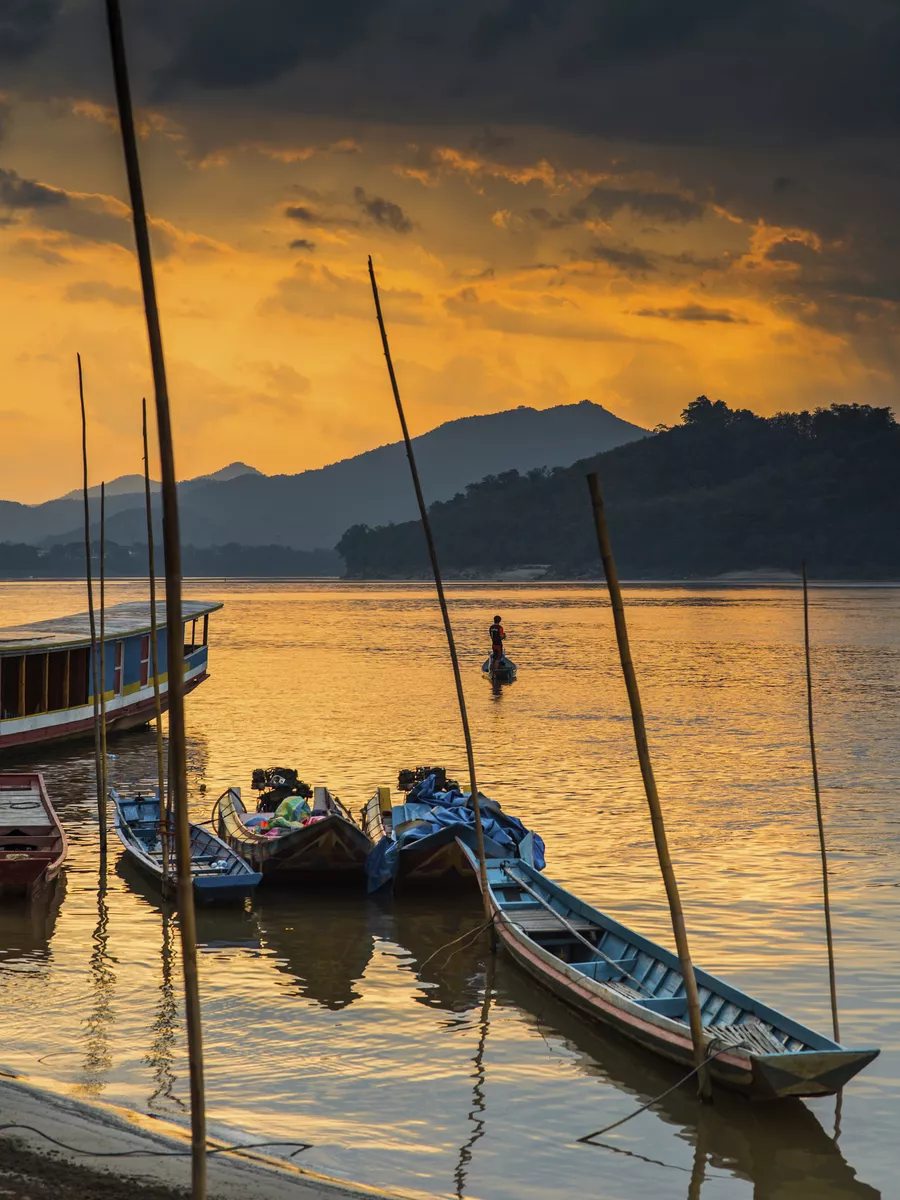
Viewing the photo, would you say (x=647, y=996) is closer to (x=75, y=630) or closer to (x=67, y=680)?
(x=67, y=680)

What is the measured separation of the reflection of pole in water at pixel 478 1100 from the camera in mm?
10805

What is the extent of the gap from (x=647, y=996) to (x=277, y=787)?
427 inches

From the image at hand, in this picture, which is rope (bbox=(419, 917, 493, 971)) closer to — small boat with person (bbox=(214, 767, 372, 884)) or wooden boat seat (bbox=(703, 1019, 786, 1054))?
small boat with person (bbox=(214, 767, 372, 884))

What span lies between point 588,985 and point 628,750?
22.3 metres

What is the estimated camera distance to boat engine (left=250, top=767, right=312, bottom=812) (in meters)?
22.8

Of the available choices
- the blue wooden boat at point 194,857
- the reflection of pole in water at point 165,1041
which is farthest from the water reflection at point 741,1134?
the blue wooden boat at point 194,857

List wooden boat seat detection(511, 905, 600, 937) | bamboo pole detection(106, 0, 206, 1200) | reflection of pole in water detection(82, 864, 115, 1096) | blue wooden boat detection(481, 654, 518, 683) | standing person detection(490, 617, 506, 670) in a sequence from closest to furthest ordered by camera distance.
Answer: bamboo pole detection(106, 0, 206, 1200) → reflection of pole in water detection(82, 864, 115, 1096) → wooden boat seat detection(511, 905, 600, 937) → standing person detection(490, 617, 506, 670) → blue wooden boat detection(481, 654, 518, 683)

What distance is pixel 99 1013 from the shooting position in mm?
14266

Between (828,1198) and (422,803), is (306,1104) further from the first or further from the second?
(422,803)

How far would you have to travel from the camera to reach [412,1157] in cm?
1102

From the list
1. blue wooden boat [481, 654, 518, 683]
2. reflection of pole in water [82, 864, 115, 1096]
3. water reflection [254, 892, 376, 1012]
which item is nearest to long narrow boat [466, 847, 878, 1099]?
water reflection [254, 892, 376, 1012]

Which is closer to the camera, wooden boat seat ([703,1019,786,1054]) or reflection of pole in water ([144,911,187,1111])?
wooden boat seat ([703,1019,786,1054])

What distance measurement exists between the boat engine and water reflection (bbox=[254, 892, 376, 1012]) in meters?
3.44

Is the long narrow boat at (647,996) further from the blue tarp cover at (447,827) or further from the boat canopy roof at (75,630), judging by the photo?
the boat canopy roof at (75,630)
